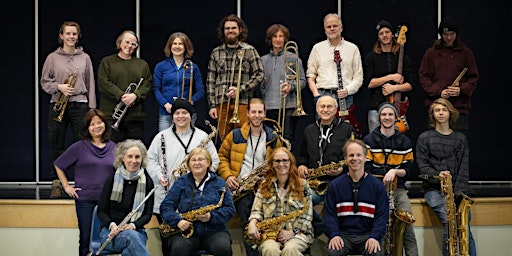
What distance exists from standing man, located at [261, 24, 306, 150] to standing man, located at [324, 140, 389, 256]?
125 centimetres

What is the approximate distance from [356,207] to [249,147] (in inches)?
42.2

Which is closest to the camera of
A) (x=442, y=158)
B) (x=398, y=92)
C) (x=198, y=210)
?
(x=198, y=210)

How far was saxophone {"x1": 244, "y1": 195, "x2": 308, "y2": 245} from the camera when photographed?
6426 mm

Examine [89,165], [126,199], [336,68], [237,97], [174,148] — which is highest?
[336,68]

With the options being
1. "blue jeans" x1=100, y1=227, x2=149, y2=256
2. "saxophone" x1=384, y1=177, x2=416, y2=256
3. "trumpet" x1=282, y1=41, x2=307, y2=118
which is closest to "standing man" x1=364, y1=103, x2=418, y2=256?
"saxophone" x1=384, y1=177, x2=416, y2=256

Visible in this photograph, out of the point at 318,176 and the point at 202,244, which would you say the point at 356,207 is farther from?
the point at 202,244

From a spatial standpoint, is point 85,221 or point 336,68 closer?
point 85,221

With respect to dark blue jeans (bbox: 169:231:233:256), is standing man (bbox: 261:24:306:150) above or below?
above

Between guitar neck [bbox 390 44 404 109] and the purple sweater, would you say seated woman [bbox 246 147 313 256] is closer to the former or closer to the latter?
the purple sweater

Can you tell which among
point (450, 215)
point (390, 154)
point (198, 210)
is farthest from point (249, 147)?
point (450, 215)

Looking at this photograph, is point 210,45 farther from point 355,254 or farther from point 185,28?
point 355,254

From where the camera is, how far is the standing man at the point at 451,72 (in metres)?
7.63

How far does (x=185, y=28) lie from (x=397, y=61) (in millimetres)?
2502

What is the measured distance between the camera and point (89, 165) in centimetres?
673
